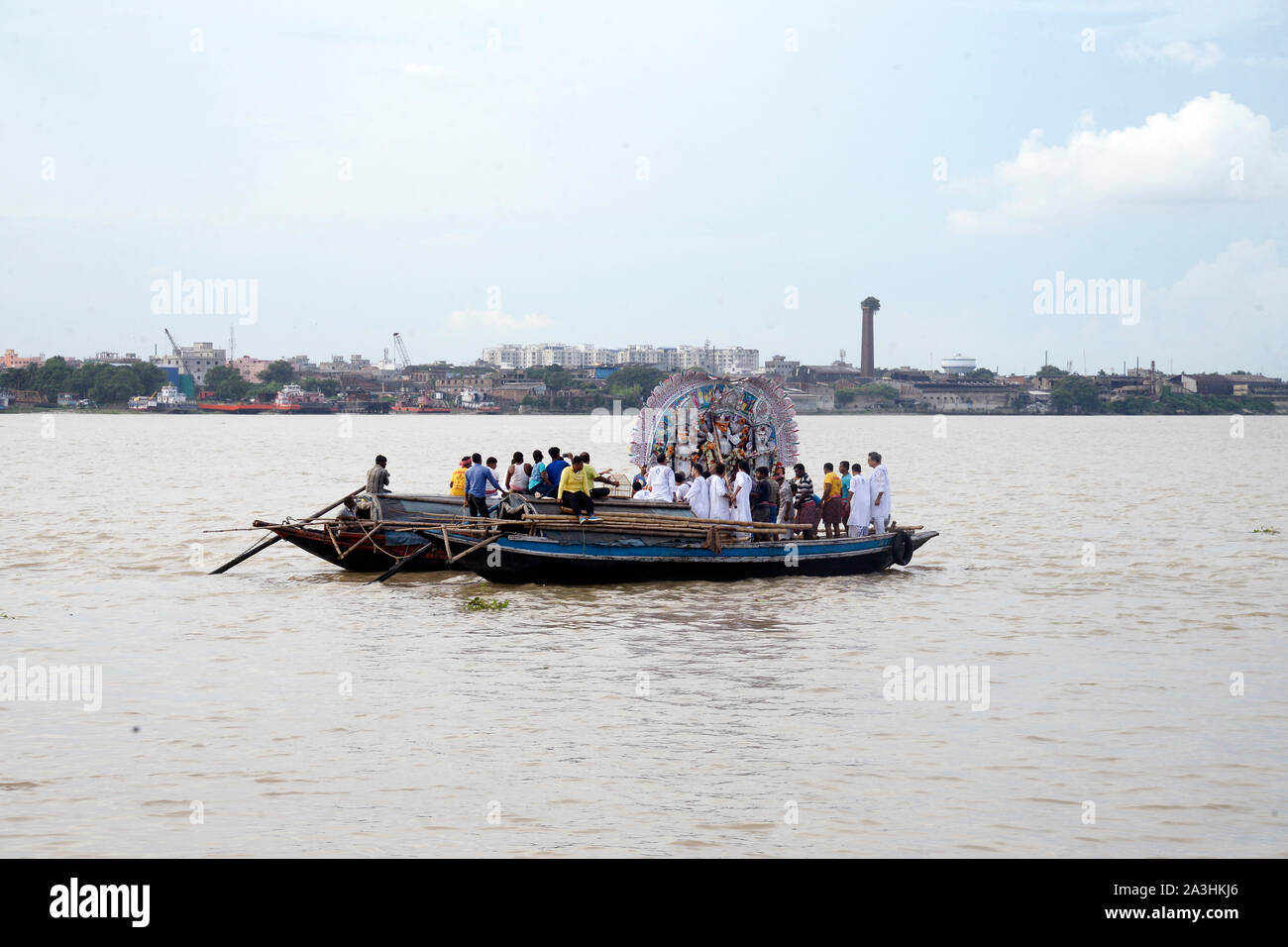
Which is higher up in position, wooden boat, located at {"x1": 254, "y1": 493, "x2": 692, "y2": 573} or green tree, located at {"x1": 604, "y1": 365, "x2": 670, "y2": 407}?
green tree, located at {"x1": 604, "y1": 365, "x2": 670, "y2": 407}

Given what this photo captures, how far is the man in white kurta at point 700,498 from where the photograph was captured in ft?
67.6

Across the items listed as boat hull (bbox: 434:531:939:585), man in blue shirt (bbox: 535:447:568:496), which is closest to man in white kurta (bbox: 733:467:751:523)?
boat hull (bbox: 434:531:939:585)

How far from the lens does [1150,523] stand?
33688 mm

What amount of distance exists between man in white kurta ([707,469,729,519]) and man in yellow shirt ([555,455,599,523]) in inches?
74.0

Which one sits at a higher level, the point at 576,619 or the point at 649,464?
the point at 649,464

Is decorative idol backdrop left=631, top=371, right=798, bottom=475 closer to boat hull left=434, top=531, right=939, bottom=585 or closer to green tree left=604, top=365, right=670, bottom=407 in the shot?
boat hull left=434, top=531, right=939, bottom=585

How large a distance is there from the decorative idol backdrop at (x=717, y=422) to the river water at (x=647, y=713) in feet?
11.8

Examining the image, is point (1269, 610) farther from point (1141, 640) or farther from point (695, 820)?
point (695, 820)

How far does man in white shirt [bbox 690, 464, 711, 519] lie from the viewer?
67.6 feet

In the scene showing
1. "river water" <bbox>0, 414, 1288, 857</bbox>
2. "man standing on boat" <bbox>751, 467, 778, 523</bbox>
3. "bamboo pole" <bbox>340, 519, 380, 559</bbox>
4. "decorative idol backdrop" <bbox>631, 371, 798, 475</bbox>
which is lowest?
"river water" <bbox>0, 414, 1288, 857</bbox>

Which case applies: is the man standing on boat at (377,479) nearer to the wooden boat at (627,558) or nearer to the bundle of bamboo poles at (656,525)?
the wooden boat at (627,558)

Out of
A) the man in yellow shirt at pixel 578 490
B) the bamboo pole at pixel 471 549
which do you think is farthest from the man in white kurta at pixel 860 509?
the bamboo pole at pixel 471 549

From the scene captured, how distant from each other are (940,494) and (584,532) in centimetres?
2844
